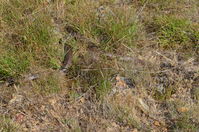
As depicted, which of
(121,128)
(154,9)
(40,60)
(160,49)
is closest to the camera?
(121,128)

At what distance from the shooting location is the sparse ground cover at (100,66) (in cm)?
307

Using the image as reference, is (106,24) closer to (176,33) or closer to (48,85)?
(176,33)

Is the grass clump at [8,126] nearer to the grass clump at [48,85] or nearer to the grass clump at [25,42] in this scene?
the grass clump at [48,85]

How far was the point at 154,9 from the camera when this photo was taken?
13.3ft

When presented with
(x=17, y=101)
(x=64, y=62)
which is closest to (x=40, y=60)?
(x=64, y=62)

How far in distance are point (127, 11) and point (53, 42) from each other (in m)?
0.90

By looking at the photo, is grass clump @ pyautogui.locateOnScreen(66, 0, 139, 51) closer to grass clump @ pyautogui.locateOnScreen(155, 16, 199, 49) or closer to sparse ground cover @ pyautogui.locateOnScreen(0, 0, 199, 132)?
sparse ground cover @ pyautogui.locateOnScreen(0, 0, 199, 132)

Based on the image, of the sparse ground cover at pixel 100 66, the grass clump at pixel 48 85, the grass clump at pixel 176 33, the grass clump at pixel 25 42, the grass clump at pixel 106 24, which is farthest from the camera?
the grass clump at pixel 176 33

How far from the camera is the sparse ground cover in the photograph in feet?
10.1

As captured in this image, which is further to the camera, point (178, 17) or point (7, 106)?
point (178, 17)

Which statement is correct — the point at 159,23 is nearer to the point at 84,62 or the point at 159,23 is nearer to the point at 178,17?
the point at 178,17

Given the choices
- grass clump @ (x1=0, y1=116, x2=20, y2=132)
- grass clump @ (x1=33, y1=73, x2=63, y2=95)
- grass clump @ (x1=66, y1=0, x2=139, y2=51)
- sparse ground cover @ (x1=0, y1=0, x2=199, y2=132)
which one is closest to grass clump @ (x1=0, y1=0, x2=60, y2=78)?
sparse ground cover @ (x1=0, y1=0, x2=199, y2=132)

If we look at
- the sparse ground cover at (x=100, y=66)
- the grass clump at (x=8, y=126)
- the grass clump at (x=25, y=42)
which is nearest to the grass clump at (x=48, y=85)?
the sparse ground cover at (x=100, y=66)

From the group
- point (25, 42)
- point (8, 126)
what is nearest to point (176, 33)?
point (25, 42)
